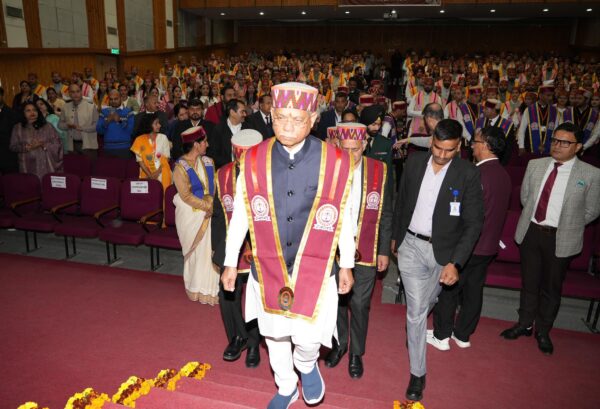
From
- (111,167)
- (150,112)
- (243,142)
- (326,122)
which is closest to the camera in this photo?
(243,142)

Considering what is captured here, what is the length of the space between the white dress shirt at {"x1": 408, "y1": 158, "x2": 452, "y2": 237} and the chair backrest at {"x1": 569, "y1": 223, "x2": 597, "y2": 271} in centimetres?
194

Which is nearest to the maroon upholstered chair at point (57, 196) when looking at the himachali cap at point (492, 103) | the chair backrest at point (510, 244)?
the chair backrest at point (510, 244)

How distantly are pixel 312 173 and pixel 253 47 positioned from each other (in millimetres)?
24959

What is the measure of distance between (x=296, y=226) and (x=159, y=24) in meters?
17.6

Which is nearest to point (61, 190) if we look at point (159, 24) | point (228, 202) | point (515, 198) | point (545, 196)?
point (228, 202)

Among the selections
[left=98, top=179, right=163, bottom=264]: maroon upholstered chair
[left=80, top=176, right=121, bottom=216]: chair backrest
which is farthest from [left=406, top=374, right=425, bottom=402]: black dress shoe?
[left=80, top=176, right=121, bottom=216]: chair backrest

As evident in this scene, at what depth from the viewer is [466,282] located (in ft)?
10.7

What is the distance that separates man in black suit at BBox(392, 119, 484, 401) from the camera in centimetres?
260

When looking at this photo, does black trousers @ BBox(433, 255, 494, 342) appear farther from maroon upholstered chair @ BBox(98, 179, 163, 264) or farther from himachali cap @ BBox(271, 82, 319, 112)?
maroon upholstered chair @ BBox(98, 179, 163, 264)

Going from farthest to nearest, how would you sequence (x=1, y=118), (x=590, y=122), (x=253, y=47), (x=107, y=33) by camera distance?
1. (x=253, y=47)
2. (x=107, y=33)
3. (x=590, y=122)
4. (x=1, y=118)

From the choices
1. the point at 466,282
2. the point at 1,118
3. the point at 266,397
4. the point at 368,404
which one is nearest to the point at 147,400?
the point at 266,397

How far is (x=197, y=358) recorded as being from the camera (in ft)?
10.2

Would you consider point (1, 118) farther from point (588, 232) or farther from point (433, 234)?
point (588, 232)

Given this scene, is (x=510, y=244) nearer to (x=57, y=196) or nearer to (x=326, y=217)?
(x=326, y=217)
